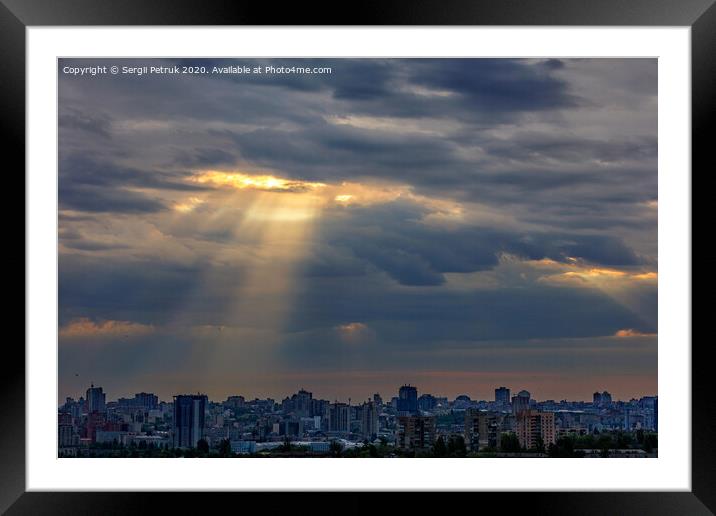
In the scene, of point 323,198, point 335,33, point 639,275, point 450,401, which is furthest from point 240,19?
point 639,275

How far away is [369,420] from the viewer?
4.07 m

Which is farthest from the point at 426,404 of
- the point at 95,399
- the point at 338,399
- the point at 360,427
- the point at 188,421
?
the point at 95,399

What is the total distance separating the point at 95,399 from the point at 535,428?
8.18ft

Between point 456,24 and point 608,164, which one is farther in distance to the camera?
point 608,164

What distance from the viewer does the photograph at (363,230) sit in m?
4.80

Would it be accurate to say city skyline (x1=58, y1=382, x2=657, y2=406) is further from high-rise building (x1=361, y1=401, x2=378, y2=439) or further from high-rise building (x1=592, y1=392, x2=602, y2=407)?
high-rise building (x1=361, y1=401, x2=378, y2=439)

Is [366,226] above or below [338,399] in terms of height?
above

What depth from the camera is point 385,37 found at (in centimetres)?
221

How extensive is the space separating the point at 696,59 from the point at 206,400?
126 inches

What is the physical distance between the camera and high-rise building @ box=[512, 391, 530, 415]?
4047 mm

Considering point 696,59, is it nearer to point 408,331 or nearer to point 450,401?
point 450,401

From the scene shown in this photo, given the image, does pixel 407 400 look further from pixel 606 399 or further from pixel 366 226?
pixel 366 226

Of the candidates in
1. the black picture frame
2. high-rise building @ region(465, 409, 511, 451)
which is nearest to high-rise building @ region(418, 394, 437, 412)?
high-rise building @ region(465, 409, 511, 451)

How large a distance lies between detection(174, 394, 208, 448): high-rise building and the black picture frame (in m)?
1.23
